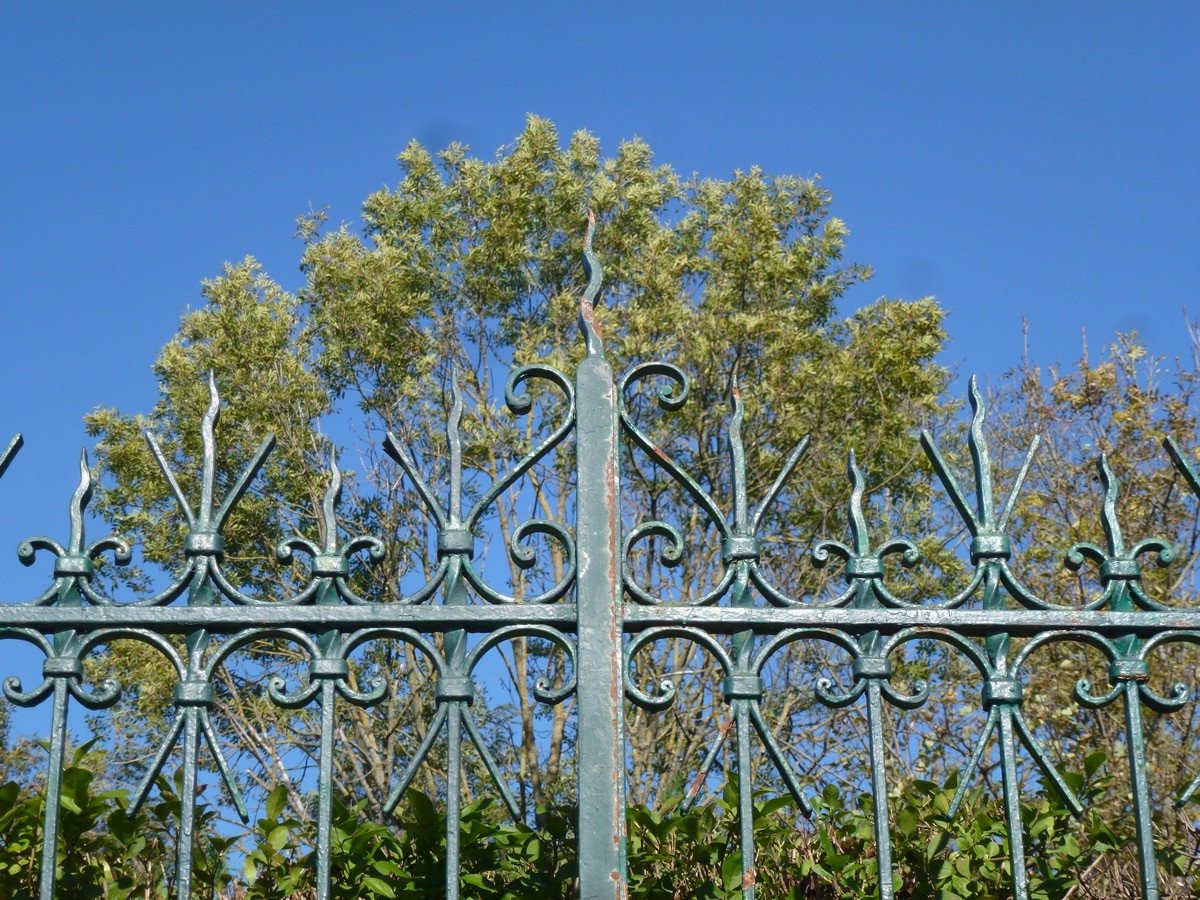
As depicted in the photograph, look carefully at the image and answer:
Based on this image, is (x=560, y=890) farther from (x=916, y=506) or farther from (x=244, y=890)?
(x=916, y=506)

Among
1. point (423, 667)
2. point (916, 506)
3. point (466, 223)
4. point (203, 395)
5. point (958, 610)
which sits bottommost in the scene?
point (958, 610)

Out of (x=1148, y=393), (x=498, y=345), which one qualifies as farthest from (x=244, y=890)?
(x=498, y=345)

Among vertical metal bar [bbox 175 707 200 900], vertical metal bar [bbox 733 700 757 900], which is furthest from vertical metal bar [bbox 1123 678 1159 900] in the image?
vertical metal bar [bbox 175 707 200 900]

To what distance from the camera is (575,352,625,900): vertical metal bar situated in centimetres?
276

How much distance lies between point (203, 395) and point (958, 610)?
37.9ft

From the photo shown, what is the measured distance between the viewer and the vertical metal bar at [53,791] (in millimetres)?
2781

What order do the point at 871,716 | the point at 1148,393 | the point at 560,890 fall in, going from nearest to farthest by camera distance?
the point at 871,716 < the point at 560,890 < the point at 1148,393

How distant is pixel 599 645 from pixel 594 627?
4cm

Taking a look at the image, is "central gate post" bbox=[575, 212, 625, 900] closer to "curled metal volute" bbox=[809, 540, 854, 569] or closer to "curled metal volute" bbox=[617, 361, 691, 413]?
"curled metal volute" bbox=[617, 361, 691, 413]

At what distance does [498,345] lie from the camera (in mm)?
14906

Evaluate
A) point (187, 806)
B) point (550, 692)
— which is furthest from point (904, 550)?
point (187, 806)

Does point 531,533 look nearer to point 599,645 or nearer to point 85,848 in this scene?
point 599,645

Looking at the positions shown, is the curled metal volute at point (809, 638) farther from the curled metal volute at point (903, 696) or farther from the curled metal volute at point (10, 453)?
the curled metal volute at point (10, 453)

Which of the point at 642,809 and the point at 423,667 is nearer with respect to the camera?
the point at 642,809
